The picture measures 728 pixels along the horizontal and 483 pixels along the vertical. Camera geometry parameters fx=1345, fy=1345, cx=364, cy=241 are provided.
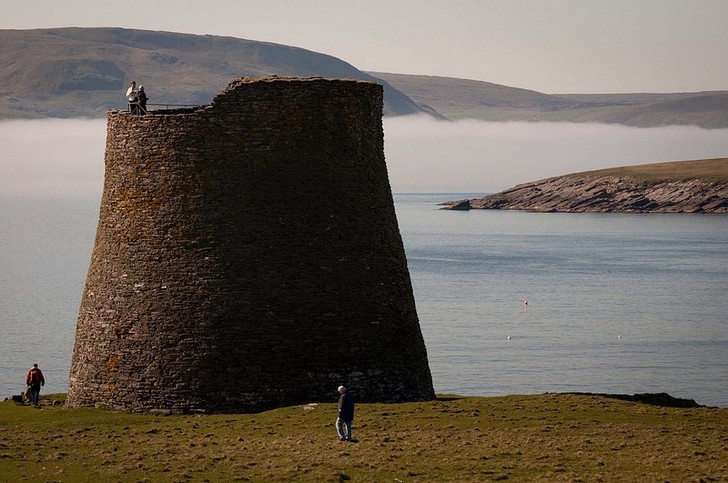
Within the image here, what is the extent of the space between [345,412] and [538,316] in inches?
2592

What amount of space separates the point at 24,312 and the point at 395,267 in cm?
5838

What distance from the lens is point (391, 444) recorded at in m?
29.0

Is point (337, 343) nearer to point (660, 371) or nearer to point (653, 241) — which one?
point (660, 371)

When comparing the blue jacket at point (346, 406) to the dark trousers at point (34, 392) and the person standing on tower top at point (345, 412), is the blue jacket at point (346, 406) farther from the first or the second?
the dark trousers at point (34, 392)

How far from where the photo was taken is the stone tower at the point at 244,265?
3359 cm

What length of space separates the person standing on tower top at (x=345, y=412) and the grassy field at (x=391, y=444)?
10.3 inches

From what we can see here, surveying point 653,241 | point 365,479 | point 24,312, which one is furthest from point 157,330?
point 653,241

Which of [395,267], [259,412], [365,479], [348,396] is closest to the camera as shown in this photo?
[365,479]

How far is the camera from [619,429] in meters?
31.2

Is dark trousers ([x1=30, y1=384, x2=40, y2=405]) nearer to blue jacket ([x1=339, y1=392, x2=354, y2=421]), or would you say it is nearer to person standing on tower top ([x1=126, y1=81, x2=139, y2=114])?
person standing on tower top ([x1=126, y1=81, x2=139, y2=114])

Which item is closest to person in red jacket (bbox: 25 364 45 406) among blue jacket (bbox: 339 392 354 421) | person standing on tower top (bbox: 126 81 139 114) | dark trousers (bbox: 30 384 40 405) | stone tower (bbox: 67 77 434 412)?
dark trousers (bbox: 30 384 40 405)

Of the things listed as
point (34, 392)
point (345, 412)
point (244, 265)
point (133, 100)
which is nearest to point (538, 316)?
point (34, 392)

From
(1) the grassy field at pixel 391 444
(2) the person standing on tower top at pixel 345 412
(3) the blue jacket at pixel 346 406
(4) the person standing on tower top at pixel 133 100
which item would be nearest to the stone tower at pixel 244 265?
(1) the grassy field at pixel 391 444

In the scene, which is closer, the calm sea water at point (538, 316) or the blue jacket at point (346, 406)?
the blue jacket at point (346, 406)
